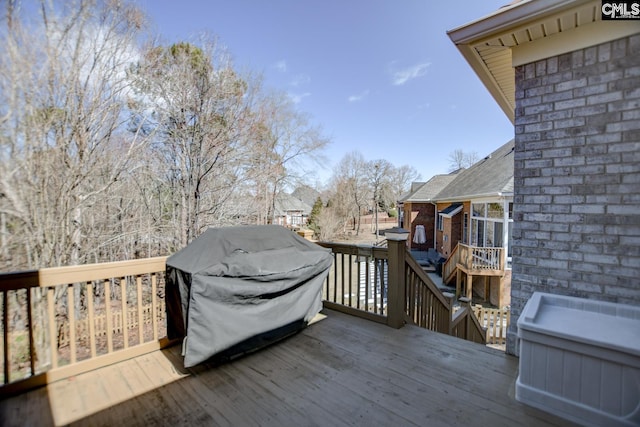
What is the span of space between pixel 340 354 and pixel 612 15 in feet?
11.9

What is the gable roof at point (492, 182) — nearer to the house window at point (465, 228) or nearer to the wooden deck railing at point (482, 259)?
the house window at point (465, 228)

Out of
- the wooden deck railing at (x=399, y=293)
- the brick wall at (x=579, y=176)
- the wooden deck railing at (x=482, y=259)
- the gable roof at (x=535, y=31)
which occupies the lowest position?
the wooden deck railing at (x=482, y=259)

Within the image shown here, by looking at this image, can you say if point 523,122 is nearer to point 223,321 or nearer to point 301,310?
point 301,310

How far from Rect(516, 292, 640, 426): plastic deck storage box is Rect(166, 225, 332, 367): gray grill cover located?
6.61 feet

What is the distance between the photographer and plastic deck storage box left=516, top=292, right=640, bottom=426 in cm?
168

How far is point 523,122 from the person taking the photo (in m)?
2.61

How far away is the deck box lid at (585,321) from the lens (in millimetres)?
1738

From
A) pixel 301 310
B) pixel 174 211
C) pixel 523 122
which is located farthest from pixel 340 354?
pixel 174 211

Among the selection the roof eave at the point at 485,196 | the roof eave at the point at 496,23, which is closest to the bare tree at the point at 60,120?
the roof eave at the point at 496,23

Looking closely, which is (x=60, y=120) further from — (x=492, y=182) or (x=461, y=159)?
(x=461, y=159)

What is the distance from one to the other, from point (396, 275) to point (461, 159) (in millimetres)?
33095

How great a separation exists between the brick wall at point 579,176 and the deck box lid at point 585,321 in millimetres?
138

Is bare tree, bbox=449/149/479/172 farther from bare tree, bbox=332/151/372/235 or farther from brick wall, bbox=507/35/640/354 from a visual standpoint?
brick wall, bbox=507/35/640/354

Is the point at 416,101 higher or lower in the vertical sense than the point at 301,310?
higher
